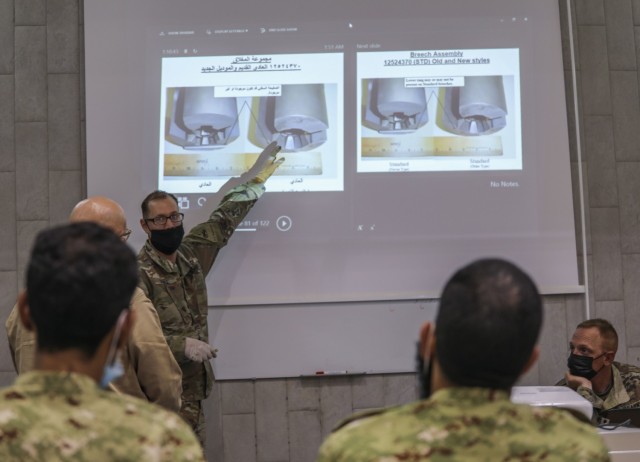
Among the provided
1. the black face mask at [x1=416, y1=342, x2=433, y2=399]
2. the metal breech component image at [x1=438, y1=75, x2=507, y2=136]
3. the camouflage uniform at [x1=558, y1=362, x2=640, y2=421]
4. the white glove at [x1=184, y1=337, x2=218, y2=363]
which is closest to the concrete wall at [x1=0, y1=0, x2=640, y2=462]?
the metal breech component image at [x1=438, y1=75, x2=507, y2=136]

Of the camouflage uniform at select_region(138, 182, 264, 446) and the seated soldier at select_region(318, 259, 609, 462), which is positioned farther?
the camouflage uniform at select_region(138, 182, 264, 446)

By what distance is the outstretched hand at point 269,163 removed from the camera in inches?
168

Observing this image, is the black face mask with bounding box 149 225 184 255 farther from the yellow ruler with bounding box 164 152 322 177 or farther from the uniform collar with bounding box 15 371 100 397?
the uniform collar with bounding box 15 371 100 397

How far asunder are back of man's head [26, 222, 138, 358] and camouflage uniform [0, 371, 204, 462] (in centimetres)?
6

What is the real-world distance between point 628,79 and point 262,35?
2.05 meters

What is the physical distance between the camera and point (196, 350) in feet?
11.8

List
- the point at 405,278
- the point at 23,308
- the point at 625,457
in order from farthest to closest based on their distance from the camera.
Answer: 1. the point at 405,278
2. the point at 625,457
3. the point at 23,308

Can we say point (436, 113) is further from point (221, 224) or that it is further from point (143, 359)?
point (143, 359)

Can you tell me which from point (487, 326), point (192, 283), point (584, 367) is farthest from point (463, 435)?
point (192, 283)

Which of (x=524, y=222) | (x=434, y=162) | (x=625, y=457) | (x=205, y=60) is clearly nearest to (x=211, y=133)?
(x=205, y=60)

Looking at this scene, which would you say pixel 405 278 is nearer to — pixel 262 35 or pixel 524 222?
pixel 524 222

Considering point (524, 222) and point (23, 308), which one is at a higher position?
point (524, 222)

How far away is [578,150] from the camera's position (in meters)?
4.45

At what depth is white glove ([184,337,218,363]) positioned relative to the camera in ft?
11.8
